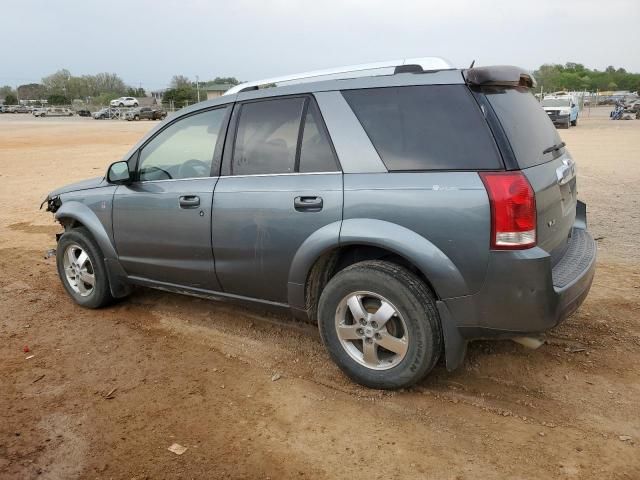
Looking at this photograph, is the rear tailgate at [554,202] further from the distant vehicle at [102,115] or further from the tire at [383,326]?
the distant vehicle at [102,115]

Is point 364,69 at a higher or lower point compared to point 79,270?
higher

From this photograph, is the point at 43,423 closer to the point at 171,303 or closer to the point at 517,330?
the point at 171,303

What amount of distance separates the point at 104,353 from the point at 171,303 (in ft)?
3.49

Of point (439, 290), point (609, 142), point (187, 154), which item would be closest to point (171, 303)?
point (187, 154)

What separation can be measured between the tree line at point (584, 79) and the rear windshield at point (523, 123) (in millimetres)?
86714

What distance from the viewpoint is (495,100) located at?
10.4 ft

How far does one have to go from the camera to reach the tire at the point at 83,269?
4906 mm

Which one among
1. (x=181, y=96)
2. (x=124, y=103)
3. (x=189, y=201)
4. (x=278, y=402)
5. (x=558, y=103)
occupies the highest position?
(x=181, y=96)

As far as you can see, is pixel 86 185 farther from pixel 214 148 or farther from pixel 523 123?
pixel 523 123

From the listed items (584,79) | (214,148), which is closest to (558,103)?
(214,148)

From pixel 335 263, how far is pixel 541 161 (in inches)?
55.1

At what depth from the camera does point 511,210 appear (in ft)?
9.57

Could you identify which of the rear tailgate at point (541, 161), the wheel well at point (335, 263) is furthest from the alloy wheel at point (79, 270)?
the rear tailgate at point (541, 161)

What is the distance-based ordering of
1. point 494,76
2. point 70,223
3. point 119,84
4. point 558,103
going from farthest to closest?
point 119,84 < point 558,103 < point 70,223 < point 494,76
